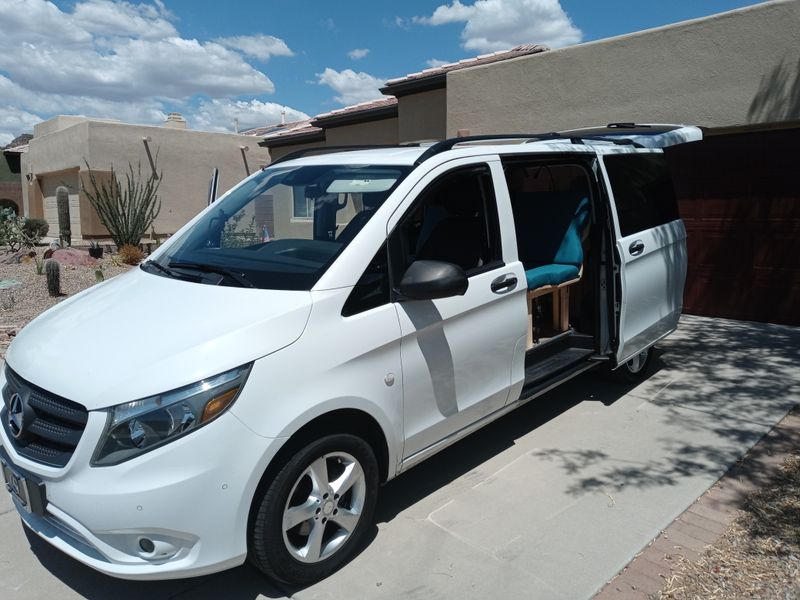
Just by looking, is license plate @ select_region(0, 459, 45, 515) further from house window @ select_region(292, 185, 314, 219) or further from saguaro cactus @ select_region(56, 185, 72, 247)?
saguaro cactus @ select_region(56, 185, 72, 247)

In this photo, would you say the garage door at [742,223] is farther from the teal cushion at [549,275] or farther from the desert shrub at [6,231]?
the desert shrub at [6,231]

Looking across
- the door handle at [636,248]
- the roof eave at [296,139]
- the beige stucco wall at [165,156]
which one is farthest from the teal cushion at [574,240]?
the beige stucco wall at [165,156]

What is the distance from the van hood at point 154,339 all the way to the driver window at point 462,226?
1185mm

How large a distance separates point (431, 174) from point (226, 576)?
2379 mm

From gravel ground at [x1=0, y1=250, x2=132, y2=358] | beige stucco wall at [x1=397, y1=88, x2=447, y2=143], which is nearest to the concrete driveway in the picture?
gravel ground at [x1=0, y1=250, x2=132, y2=358]

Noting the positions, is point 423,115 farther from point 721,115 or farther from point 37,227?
point 37,227

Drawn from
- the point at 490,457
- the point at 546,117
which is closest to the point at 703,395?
the point at 490,457

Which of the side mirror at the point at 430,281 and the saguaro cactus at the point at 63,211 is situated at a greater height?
the saguaro cactus at the point at 63,211

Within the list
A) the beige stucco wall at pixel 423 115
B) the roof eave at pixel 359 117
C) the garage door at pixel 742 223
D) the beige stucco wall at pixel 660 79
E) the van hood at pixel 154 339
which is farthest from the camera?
the roof eave at pixel 359 117

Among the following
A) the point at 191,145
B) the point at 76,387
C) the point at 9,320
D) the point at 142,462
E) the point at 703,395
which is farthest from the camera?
the point at 191,145

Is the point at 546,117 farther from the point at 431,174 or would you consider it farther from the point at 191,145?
the point at 191,145

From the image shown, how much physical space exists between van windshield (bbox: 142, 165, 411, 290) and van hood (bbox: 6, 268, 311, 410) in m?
0.17

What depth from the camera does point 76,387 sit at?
2664 mm

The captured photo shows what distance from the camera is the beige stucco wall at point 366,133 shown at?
46.0ft
